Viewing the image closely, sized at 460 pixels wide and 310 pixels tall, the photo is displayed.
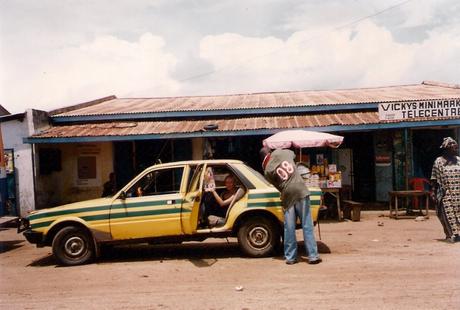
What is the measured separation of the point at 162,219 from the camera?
23.1ft

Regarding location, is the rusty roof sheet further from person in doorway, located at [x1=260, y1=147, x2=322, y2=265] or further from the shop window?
person in doorway, located at [x1=260, y1=147, x2=322, y2=265]

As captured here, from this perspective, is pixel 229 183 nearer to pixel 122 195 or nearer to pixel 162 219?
pixel 162 219

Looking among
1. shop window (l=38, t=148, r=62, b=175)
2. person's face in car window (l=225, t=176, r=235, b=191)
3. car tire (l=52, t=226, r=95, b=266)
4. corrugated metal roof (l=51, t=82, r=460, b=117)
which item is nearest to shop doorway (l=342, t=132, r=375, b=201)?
corrugated metal roof (l=51, t=82, r=460, b=117)

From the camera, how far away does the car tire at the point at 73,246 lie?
7180 mm

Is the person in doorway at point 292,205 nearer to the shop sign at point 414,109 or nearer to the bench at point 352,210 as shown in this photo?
the bench at point 352,210

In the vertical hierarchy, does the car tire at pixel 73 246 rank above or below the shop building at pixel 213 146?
below

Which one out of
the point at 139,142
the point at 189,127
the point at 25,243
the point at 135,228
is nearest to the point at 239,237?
the point at 135,228

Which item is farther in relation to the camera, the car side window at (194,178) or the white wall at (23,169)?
the white wall at (23,169)

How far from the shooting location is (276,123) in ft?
43.0

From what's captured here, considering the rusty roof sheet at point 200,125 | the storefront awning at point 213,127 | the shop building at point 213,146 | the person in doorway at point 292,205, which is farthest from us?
the shop building at point 213,146

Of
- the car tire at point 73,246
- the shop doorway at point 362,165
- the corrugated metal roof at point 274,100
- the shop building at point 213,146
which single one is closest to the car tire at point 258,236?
the car tire at point 73,246

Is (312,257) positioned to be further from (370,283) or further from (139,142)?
(139,142)

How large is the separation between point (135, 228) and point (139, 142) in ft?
26.4

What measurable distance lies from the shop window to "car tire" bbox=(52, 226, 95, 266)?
759 cm
